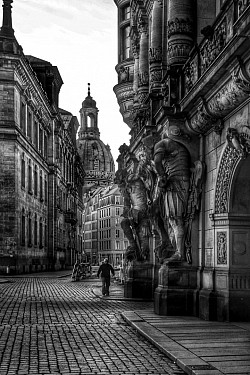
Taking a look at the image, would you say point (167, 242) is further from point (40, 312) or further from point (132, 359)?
point (132, 359)

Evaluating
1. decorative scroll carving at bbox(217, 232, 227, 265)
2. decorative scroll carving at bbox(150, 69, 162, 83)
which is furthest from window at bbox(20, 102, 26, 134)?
decorative scroll carving at bbox(217, 232, 227, 265)

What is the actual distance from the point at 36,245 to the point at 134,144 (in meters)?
30.2

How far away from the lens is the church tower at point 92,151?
170 m

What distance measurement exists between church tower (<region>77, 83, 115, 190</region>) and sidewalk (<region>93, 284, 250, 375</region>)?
155386 mm

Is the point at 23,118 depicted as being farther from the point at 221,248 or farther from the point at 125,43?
the point at 221,248

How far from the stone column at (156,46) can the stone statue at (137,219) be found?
2.78m

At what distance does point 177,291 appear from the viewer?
1468 cm

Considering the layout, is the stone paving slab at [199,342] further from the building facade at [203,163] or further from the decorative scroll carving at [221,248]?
the decorative scroll carving at [221,248]

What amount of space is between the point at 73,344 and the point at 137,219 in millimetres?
10916

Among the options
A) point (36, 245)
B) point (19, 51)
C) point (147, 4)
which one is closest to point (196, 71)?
point (147, 4)

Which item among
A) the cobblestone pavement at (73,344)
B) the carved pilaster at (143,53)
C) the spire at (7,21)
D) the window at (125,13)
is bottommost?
the cobblestone pavement at (73,344)

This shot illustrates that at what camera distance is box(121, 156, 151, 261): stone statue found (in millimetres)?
21234

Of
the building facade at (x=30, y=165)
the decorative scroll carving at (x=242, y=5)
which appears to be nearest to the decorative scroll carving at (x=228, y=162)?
the decorative scroll carving at (x=242, y=5)

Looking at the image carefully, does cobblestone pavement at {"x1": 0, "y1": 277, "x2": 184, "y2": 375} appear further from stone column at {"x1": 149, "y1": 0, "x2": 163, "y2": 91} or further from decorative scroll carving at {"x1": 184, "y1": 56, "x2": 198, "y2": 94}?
stone column at {"x1": 149, "y1": 0, "x2": 163, "y2": 91}
